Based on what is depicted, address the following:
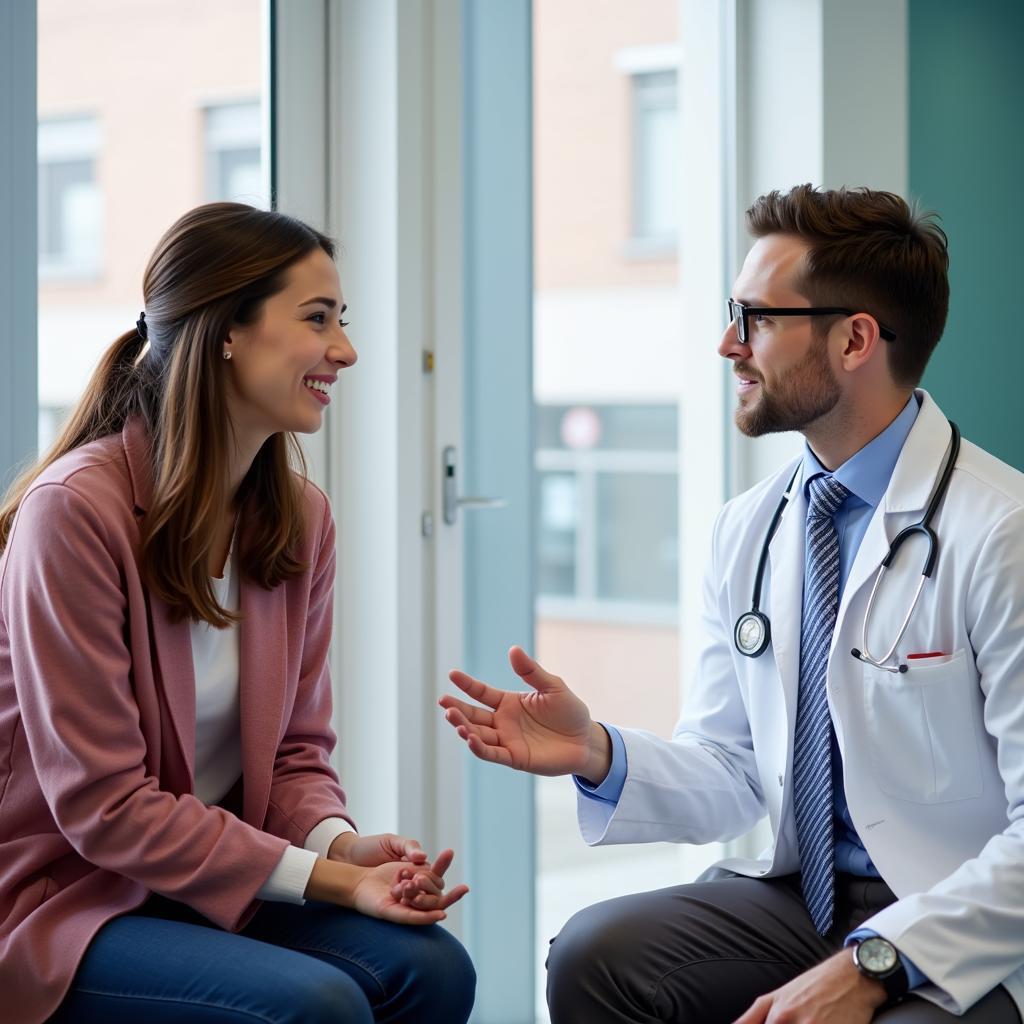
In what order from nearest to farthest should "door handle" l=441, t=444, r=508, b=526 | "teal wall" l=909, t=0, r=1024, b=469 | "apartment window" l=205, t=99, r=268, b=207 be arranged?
"apartment window" l=205, t=99, r=268, b=207
"door handle" l=441, t=444, r=508, b=526
"teal wall" l=909, t=0, r=1024, b=469

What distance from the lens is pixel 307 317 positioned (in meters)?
1.50

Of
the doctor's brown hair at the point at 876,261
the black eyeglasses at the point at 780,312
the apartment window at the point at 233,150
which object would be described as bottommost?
the black eyeglasses at the point at 780,312

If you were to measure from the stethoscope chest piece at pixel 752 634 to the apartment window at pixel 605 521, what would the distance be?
16.2 feet

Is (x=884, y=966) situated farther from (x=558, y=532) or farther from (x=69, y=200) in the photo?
(x=558, y=532)

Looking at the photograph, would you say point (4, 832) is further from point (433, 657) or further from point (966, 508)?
point (966, 508)

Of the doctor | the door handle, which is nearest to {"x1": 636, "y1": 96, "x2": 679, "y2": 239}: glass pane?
the door handle

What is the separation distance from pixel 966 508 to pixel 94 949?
1055 millimetres

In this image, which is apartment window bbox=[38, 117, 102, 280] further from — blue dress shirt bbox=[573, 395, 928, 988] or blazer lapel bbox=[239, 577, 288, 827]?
blue dress shirt bbox=[573, 395, 928, 988]

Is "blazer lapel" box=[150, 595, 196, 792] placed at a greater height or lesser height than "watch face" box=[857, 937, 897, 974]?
greater

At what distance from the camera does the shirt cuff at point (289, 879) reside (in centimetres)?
137

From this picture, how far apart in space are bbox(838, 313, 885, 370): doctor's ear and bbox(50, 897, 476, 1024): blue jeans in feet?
2.80

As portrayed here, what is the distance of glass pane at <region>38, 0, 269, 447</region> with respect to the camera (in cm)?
168

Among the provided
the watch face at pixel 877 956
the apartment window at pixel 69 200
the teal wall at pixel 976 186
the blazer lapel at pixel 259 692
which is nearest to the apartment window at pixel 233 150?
the apartment window at pixel 69 200

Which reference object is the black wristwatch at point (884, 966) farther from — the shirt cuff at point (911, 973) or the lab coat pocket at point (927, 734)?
the lab coat pocket at point (927, 734)
